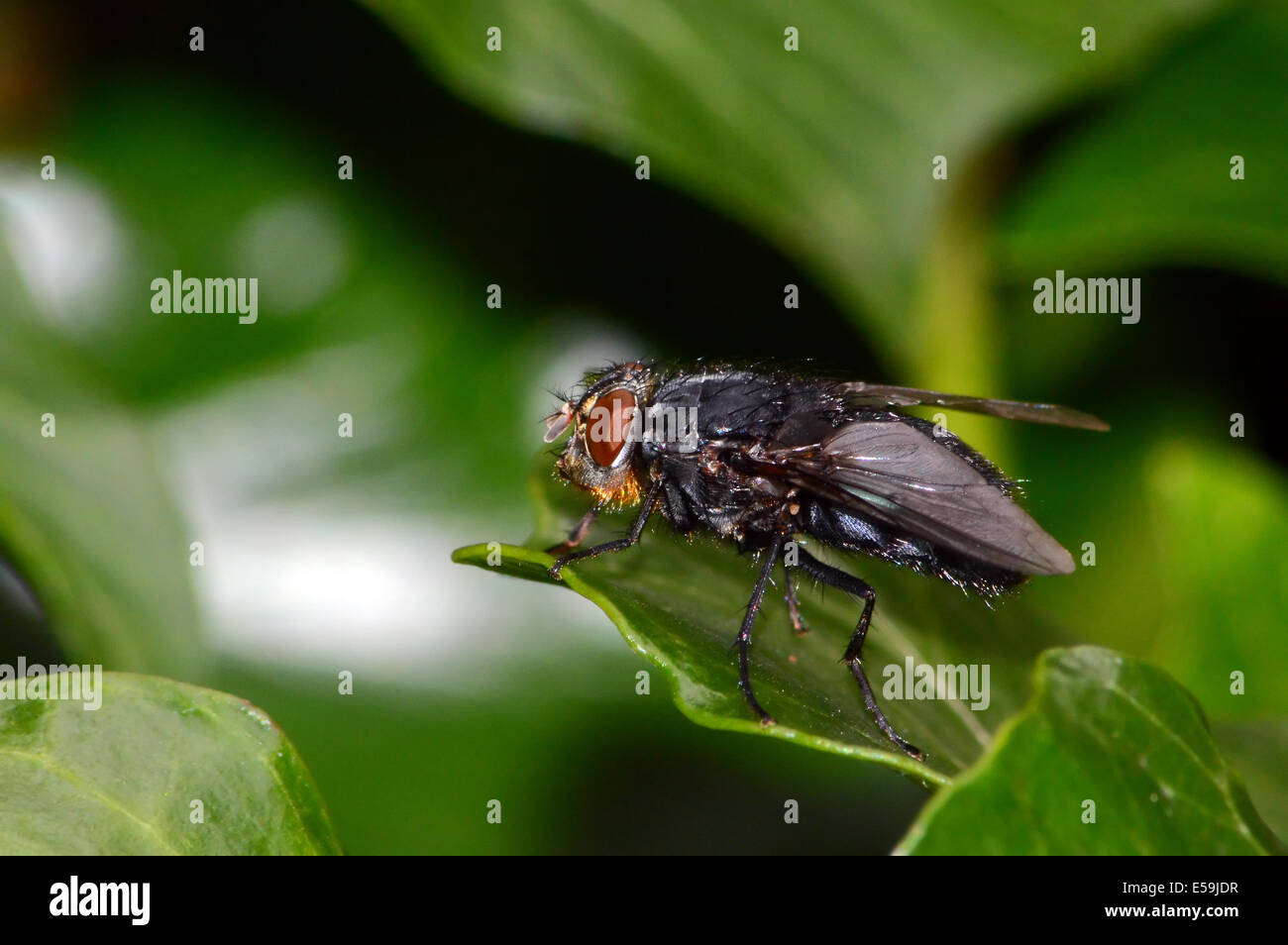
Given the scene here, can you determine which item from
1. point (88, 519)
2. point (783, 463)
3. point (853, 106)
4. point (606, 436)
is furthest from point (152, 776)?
point (853, 106)

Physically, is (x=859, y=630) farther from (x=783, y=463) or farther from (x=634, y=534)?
(x=634, y=534)

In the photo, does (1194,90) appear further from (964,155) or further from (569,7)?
(569,7)

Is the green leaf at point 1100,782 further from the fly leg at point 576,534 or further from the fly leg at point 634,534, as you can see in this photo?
the fly leg at point 576,534

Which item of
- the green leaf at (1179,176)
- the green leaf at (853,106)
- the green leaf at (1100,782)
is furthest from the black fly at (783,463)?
the green leaf at (1100,782)

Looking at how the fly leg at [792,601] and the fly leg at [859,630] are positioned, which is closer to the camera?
the fly leg at [859,630]

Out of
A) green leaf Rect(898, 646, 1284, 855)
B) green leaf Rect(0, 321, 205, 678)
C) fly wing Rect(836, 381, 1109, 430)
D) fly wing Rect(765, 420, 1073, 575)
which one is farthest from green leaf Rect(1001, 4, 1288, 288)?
green leaf Rect(0, 321, 205, 678)
